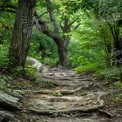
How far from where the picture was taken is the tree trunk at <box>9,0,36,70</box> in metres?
8.67

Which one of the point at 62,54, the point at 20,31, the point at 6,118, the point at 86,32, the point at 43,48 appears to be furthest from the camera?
the point at 43,48

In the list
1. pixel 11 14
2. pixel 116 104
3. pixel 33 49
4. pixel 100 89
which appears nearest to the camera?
pixel 116 104

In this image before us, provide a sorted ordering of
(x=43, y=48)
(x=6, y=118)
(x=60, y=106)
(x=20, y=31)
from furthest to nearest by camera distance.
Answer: (x=43, y=48)
(x=20, y=31)
(x=60, y=106)
(x=6, y=118)

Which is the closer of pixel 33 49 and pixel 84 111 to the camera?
pixel 84 111

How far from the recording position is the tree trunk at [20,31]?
341 inches

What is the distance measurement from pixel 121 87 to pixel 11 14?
306 inches

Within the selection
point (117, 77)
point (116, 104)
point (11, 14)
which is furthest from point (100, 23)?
point (11, 14)

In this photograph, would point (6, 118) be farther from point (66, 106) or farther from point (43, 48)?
point (43, 48)

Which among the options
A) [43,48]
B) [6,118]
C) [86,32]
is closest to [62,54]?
[43,48]

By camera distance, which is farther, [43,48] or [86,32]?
[43,48]

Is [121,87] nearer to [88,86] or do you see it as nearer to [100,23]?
[88,86]

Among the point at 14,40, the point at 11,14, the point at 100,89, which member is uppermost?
the point at 11,14

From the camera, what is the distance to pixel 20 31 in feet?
28.7

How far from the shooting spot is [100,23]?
9781 mm
